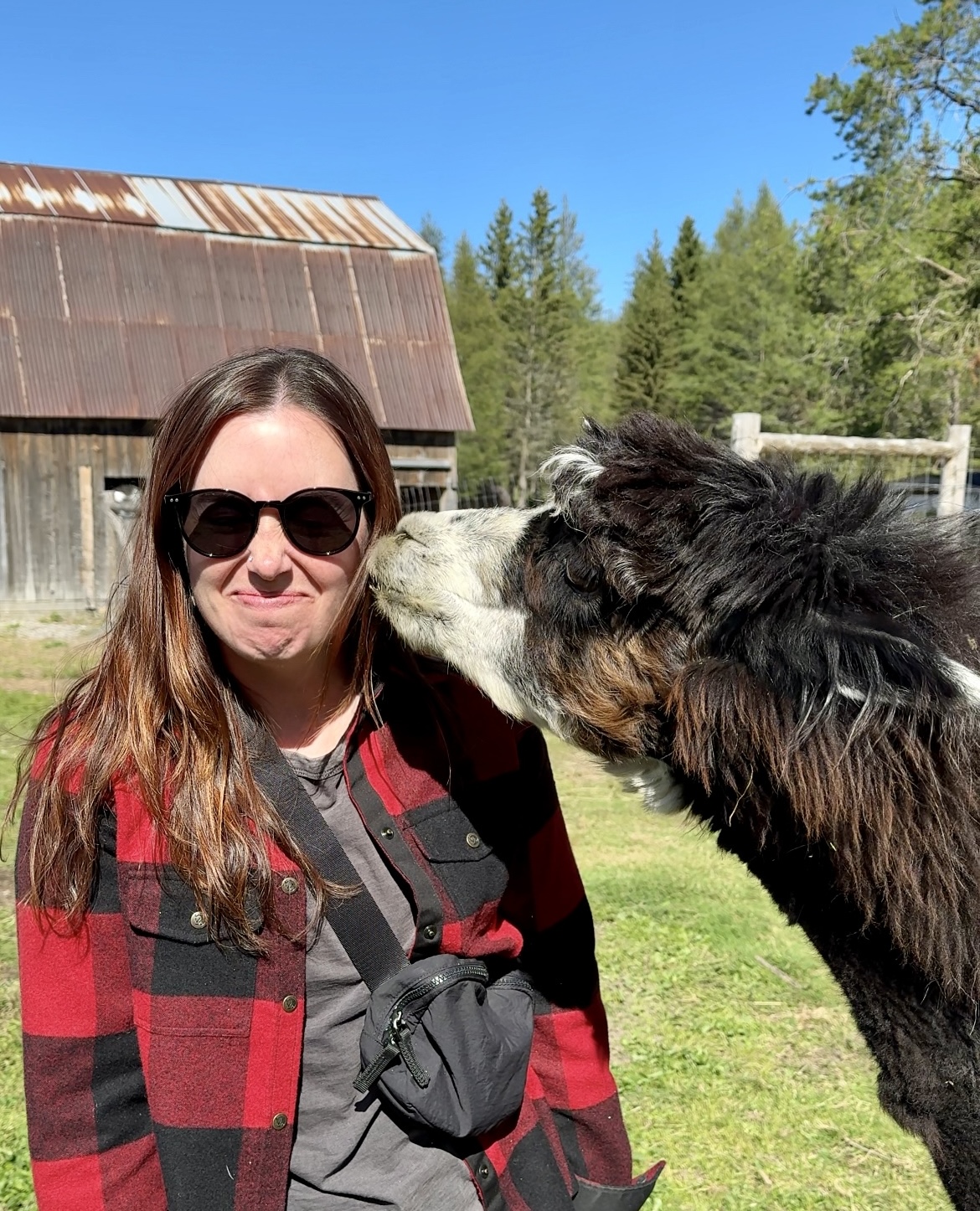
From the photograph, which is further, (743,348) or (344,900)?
(743,348)

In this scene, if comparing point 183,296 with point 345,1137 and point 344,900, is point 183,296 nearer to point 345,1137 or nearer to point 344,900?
point 344,900

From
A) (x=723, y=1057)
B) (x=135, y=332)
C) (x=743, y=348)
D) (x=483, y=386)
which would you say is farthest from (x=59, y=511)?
(x=743, y=348)

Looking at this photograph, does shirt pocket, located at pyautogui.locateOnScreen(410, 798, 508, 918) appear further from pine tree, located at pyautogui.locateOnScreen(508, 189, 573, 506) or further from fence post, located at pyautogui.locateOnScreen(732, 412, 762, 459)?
pine tree, located at pyautogui.locateOnScreen(508, 189, 573, 506)

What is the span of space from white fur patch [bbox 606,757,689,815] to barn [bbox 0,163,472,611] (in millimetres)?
14152

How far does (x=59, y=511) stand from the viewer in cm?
1596

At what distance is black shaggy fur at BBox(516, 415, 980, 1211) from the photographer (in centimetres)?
176

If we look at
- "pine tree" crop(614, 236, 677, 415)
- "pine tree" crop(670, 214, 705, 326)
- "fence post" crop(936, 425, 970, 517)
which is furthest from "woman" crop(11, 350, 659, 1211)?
"pine tree" crop(670, 214, 705, 326)

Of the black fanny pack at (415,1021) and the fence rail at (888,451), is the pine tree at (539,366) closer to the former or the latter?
the fence rail at (888,451)

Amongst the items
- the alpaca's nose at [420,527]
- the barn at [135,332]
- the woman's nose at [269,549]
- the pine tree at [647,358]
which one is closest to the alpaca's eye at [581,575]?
the alpaca's nose at [420,527]

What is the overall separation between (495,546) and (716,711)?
2.80ft

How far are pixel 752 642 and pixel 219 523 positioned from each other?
1077 mm

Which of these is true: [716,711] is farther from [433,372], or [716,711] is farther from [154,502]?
[433,372]

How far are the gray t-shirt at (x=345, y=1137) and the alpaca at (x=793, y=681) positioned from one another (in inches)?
29.5

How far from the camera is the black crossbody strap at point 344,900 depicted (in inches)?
65.3
